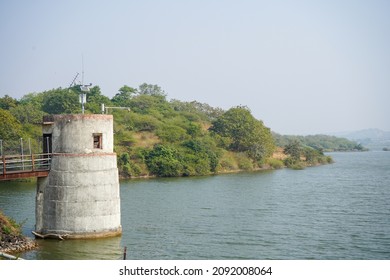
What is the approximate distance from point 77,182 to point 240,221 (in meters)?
8.24

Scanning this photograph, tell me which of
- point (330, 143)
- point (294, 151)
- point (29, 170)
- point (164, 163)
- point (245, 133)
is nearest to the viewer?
point (29, 170)

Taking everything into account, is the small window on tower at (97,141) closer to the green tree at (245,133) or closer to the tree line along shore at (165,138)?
the tree line along shore at (165,138)

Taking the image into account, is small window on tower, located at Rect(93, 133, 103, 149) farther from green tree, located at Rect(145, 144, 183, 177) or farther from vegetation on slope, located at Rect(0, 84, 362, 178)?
green tree, located at Rect(145, 144, 183, 177)

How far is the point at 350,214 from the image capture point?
26.6m

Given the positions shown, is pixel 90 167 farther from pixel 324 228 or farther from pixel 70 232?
pixel 324 228

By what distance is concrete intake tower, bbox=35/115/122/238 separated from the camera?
63.6ft

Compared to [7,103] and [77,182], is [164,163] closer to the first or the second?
[7,103]

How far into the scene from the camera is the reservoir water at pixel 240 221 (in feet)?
62.7

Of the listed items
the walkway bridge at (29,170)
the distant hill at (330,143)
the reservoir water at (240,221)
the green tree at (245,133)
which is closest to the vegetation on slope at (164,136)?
the green tree at (245,133)

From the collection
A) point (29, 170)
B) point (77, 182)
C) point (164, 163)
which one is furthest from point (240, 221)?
point (164, 163)

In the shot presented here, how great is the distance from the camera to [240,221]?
25.1 meters

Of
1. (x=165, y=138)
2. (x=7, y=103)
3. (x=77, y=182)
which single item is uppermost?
(x=7, y=103)

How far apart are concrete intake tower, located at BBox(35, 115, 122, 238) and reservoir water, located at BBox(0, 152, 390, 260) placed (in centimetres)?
57
